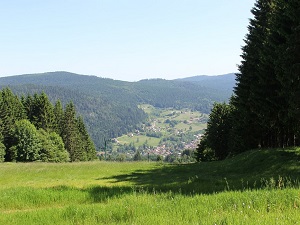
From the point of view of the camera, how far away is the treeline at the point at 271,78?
66.3 feet

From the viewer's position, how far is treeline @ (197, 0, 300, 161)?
2022cm

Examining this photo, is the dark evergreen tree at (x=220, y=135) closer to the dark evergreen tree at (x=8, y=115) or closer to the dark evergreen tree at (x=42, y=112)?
the dark evergreen tree at (x=42, y=112)

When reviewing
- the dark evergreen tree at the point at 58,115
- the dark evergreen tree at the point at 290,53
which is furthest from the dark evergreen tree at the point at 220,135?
the dark evergreen tree at the point at 58,115

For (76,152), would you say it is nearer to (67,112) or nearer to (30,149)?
(67,112)

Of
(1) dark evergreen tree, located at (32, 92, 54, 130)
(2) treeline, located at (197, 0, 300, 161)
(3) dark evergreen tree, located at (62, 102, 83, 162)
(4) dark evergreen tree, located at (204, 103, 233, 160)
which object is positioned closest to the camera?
(2) treeline, located at (197, 0, 300, 161)

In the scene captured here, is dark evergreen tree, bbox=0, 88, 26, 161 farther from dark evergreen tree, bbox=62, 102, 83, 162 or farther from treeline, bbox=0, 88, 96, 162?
dark evergreen tree, bbox=62, 102, 83, 162

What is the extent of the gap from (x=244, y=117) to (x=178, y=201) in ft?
91.5

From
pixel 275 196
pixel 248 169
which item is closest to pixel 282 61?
pixel 248 169

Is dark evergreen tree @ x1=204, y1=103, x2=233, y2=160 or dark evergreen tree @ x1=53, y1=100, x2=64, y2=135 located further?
dark evergreen tree @ x1=53, y1=100, x2=64, y2=135

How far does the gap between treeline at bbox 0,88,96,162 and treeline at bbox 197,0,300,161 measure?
141 ft

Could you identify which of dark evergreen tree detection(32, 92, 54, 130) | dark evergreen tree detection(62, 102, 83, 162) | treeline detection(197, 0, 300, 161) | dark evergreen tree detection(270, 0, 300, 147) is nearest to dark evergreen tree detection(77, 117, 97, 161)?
dark evergreen tree detection(62, 102, 83, 162)

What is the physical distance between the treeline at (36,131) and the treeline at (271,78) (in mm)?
43019

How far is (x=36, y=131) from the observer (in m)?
65.9

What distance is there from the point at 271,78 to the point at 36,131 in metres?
53.8
